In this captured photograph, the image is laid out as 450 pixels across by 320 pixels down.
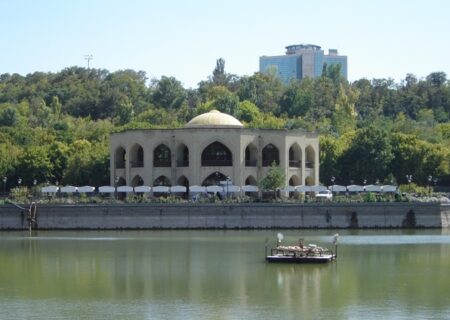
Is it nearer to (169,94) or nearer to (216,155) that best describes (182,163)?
(216,155)

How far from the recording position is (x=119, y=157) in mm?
107750

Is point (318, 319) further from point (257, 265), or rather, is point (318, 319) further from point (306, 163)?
point (306, 163)

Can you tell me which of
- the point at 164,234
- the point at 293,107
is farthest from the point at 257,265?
the point at 293,107

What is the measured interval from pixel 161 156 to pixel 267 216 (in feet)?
63.2

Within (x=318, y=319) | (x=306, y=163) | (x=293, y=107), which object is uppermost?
(x=293, y=107)

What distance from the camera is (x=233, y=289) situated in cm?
5272

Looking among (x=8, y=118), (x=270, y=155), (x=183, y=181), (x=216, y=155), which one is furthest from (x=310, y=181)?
(x=8, y=118)

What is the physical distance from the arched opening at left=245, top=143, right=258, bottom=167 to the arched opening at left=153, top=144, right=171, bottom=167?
21.8 ft

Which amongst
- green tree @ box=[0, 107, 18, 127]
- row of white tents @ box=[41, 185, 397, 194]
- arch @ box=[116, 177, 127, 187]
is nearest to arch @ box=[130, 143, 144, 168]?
arch @ box=[116, 177, 127, 187]

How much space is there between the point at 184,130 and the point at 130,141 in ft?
16.9

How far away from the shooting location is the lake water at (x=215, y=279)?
154 feet

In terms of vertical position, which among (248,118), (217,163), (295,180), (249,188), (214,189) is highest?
(248,118)

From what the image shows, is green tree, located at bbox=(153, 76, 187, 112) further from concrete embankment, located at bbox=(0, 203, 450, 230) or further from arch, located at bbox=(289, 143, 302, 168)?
concrete embankment, located at bbox=(0, 203, 450, 230)

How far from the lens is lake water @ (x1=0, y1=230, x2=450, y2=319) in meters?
47.0
